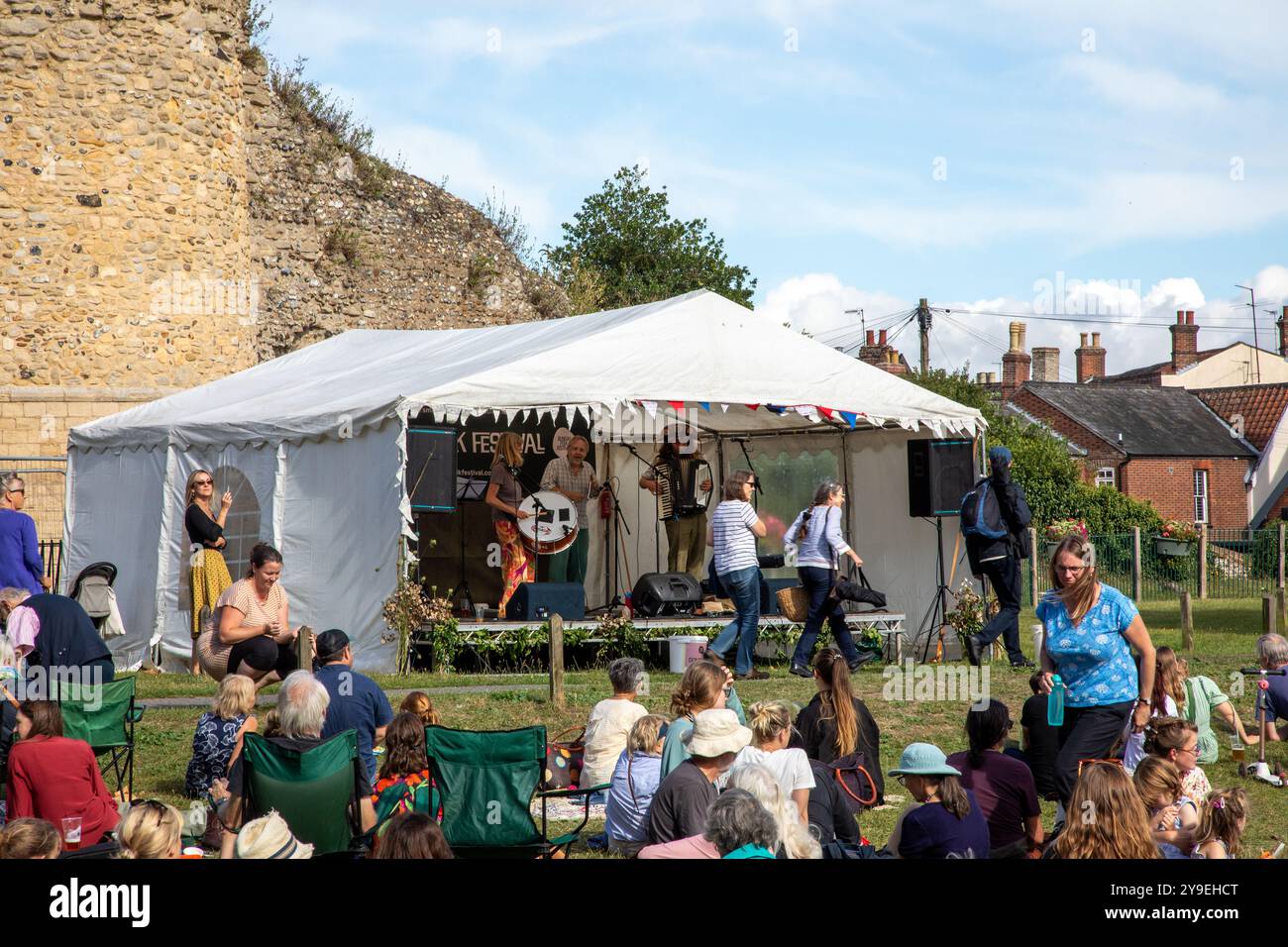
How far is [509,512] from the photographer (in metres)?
14.6

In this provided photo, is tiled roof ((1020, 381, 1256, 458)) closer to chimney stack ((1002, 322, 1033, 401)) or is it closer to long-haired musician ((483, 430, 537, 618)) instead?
chimney stack ((1002, 322, 1033, 401))

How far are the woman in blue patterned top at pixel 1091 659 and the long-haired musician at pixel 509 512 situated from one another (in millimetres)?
8220

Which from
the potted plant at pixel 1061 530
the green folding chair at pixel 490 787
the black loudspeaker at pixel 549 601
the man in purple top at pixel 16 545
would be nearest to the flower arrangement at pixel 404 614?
the black loudspeaker at pixel 549 601

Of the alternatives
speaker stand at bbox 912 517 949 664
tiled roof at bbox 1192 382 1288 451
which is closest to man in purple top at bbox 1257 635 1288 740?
speaker stand at bbox 912 517 949 664

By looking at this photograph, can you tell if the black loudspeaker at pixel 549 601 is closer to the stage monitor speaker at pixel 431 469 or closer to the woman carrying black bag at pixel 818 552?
the stage monitor speaker at pixel 431 469

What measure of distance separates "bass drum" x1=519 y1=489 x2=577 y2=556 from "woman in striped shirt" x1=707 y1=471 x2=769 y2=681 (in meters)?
4.15

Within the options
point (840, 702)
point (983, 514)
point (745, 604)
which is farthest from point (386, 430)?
point (840, 702)

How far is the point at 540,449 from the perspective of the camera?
631 inches

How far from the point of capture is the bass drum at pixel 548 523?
14.9 m

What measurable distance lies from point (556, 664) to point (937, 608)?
4934 millimetres

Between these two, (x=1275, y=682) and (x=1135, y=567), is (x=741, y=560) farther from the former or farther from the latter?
(x=1135, y=567)
